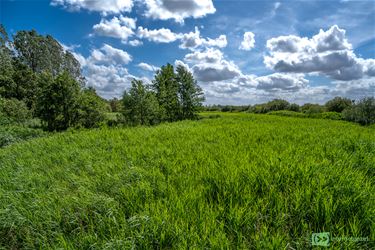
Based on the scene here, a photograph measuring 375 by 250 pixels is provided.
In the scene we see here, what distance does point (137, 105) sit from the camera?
25.0 m

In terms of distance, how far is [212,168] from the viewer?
155 inches

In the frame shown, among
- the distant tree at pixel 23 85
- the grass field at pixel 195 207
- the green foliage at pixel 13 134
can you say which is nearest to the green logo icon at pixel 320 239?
the grass field at pixel 195 207

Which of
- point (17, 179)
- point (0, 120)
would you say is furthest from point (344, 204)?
point (0, 120)

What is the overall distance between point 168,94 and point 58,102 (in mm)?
16001

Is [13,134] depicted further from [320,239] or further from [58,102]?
[320,239]

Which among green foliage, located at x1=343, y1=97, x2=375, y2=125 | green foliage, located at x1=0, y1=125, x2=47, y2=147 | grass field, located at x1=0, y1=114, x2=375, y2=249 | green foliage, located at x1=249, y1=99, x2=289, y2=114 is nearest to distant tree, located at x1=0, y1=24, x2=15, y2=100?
green foliage, located at x1=0, y1=125, x2=47, y2=147

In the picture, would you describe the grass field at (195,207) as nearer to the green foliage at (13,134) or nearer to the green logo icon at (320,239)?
the green logo icon at (320,239)

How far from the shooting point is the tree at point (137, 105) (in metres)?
24.9

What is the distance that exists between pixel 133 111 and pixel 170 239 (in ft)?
79.4

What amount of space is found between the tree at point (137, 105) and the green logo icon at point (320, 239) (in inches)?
962

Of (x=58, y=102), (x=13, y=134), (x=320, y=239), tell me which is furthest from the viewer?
(x=58, y=102)

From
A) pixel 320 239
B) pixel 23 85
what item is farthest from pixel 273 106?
pixel 320 239

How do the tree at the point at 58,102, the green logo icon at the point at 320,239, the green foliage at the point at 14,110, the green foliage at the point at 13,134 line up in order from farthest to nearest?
the tree at the point at 58,102, the green foliage at the point at 14,110, the green foliage at the point at 13,134, the green logo icon at the point at 320,239

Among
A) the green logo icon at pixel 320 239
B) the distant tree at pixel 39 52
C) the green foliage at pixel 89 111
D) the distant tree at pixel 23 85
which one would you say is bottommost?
the green logo icon at pixel 320 239
